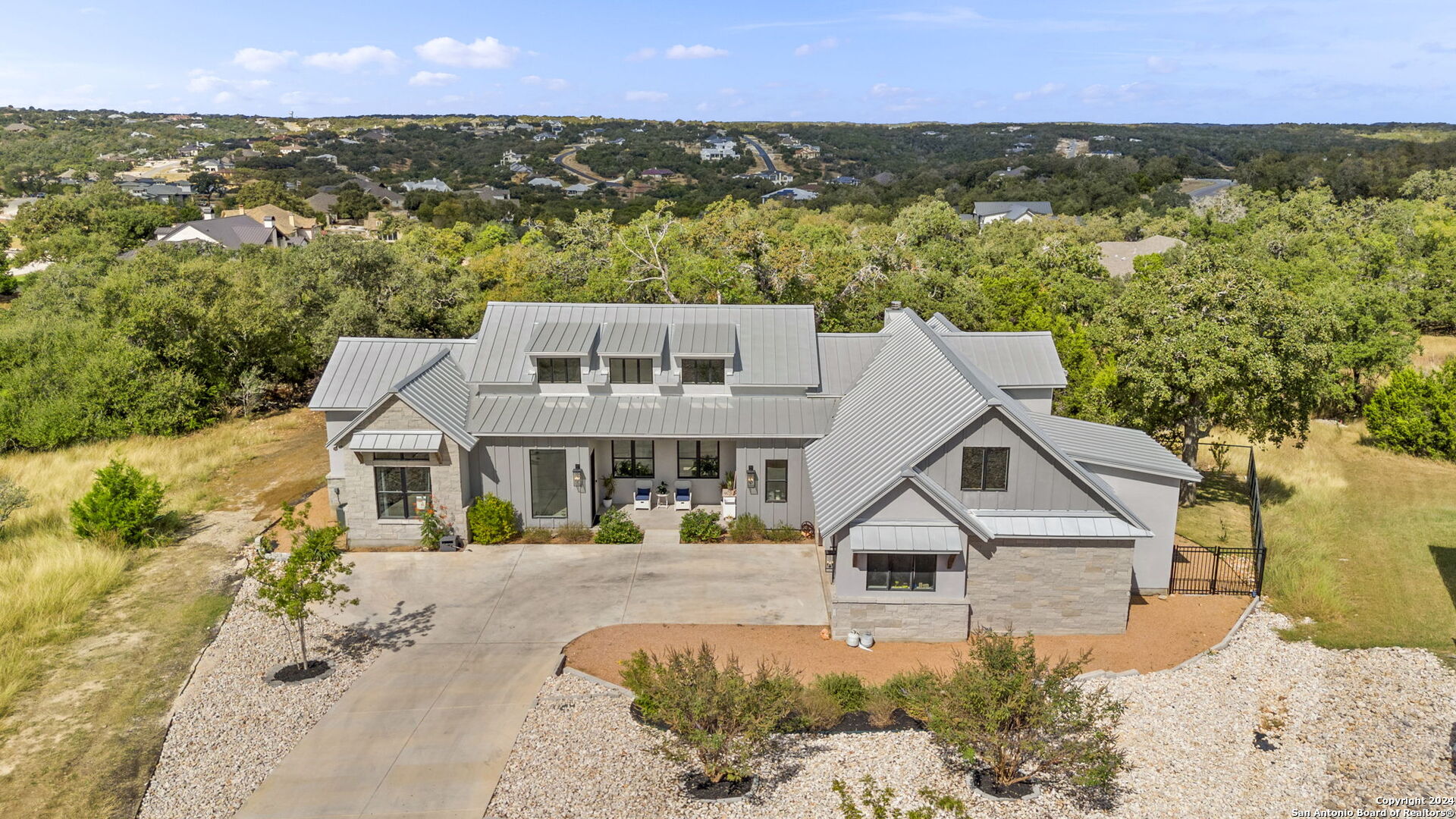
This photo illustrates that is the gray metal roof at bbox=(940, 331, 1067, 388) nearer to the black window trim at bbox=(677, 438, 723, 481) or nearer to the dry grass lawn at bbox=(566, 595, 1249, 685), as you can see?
the dry grass lawn at bbox=(566, 595, 1249, 685)

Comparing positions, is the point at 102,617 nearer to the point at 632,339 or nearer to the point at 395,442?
the point at 395,442

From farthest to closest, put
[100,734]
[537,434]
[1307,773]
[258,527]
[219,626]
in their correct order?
[258,527]
[537,434]
[219,626]
[100,734]
[1307,773]

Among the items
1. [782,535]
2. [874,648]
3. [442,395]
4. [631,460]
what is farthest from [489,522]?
[874,648]

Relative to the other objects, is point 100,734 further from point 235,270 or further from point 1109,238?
point 1109,238

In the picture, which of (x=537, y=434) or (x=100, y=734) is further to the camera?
(x=537, y=434)

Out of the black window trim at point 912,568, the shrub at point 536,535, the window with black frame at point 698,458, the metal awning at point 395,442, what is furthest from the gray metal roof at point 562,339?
the black window trim at point 912,568

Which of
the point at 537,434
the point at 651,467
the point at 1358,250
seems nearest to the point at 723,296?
the point at 651,467
